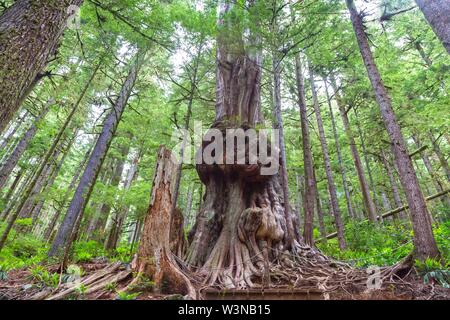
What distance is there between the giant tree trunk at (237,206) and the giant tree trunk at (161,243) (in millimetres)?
941

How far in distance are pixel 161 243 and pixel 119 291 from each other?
0.86 meters

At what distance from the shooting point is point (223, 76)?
26.5ft

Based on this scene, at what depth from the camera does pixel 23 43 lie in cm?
277

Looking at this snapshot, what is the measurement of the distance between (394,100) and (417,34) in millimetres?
4583

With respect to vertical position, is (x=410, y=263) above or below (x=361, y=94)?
below

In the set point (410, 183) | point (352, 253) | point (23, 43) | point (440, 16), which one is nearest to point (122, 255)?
point (23, 43)

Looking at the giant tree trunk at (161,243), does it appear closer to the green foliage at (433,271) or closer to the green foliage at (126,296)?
the green foliage at (126,296)

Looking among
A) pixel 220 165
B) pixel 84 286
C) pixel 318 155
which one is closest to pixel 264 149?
pixel 220 165

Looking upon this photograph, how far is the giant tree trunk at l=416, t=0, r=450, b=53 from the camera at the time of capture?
4.46m

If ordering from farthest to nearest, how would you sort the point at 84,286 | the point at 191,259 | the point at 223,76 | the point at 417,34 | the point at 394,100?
1. the point at 417,34
2. the point at 394,100
3. the point at 223,76
4. the point at 191,259
5. the point at 84,286

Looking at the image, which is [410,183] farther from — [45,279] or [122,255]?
→ [122,255]

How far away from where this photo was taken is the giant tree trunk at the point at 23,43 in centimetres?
260

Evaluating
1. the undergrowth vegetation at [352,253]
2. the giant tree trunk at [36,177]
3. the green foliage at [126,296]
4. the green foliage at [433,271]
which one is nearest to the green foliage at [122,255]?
the undergrowth vegetation at [352,253]
